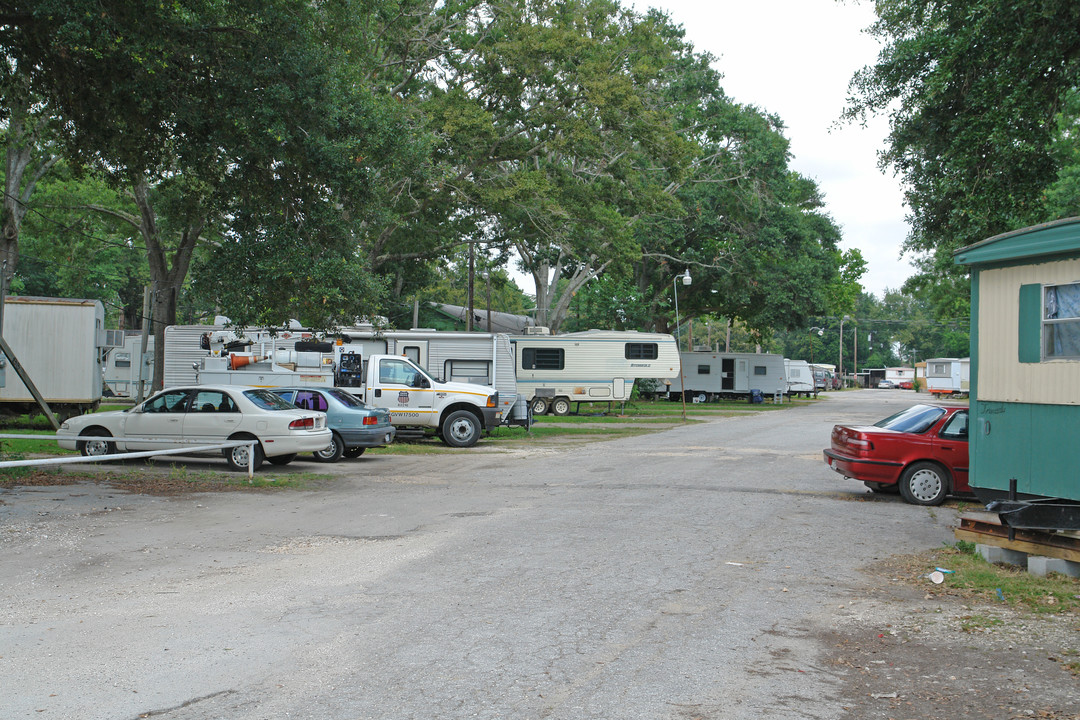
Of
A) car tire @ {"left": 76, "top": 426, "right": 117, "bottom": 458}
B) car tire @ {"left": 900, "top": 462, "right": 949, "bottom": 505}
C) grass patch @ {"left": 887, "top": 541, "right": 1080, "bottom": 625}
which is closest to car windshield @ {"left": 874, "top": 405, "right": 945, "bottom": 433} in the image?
car tire @ {"left": 900, "top": 462, "right": 949, "bottom": 505}

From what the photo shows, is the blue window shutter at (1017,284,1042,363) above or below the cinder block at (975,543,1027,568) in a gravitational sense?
above

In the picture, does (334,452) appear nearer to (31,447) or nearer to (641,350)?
(31,447)

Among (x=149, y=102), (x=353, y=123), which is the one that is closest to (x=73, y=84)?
(x=149, y=102)

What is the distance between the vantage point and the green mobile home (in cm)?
824

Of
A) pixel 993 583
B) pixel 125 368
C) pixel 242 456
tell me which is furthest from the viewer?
pixel 125 368

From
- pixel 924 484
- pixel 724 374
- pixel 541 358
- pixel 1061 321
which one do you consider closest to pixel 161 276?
pixel 541 358

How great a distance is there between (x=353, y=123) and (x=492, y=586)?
359 inches

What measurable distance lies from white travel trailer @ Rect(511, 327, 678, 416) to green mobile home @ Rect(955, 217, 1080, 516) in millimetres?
24784

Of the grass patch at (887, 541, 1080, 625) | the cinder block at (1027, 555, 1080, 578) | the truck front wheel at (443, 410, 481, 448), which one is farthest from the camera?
the truck front wheel at (443, 410, 481, 448)

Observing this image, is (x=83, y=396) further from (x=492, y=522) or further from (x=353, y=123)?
(x=492, y=522)

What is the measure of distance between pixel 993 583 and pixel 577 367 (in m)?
26.8

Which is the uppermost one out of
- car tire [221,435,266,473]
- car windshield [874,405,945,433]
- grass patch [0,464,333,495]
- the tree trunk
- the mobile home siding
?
the tree trunk

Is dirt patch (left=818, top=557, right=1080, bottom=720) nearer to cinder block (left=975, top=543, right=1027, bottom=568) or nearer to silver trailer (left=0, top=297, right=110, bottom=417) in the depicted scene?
cinder block (left=975, top=543, right=1027, bottom=568)

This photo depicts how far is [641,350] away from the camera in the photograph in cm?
3516
